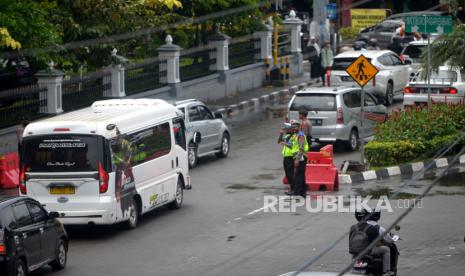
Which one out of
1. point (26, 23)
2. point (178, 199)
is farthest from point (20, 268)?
point (26, 23)

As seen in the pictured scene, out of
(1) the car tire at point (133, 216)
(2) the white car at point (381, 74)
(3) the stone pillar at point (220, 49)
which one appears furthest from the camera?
(3) the stone pillar at point (220, 49)

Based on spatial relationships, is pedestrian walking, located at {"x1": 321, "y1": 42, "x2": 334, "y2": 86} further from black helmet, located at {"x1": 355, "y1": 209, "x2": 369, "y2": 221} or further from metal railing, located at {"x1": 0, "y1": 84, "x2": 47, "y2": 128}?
black helmet, located at {"x1": 355, "y1": 209, "x2": 369, "y2": 221}

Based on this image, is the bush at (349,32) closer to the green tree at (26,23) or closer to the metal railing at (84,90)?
the metal railing at (84,90)

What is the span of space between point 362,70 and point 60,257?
1056cm

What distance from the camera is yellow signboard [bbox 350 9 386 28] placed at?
185 feet

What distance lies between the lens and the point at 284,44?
4503 cm

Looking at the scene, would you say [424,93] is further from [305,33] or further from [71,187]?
[305,33]

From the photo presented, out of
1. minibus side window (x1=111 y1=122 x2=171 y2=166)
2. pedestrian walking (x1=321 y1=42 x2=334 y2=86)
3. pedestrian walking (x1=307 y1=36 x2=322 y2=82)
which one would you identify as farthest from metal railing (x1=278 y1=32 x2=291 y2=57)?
minibus side window (x1=111 y1=122 x2=171 y2=166)

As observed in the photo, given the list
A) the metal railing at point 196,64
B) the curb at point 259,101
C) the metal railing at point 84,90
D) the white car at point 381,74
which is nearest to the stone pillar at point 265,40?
the curb at point 259,101

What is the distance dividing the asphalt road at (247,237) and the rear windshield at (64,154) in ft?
4.45

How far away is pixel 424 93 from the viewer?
107ft

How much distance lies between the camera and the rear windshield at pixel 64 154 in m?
19.3

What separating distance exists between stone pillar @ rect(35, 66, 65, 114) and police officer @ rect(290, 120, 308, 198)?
8.70 metres

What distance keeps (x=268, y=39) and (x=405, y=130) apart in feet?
54.1
